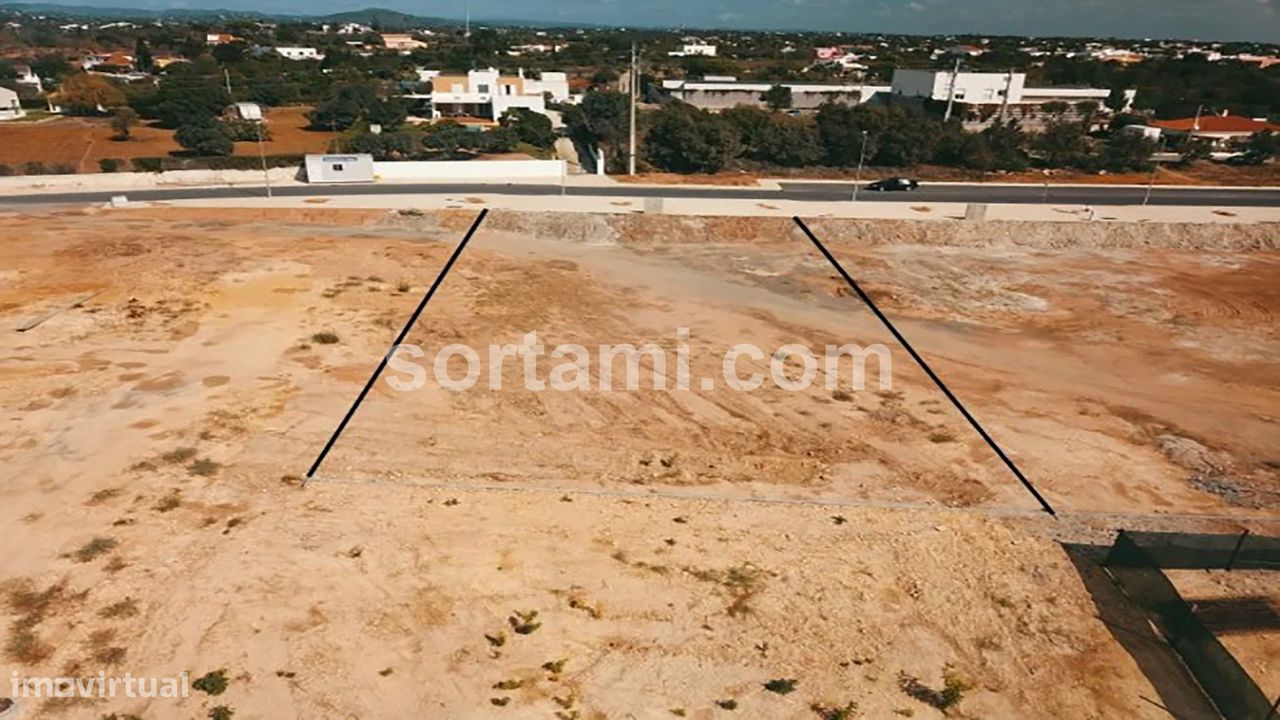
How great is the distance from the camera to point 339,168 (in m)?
55.2

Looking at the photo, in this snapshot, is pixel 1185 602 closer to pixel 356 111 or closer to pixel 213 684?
pixel 213 684

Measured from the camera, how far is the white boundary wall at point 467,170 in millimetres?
57438

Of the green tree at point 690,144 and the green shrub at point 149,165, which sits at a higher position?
the green tree at point 690,144

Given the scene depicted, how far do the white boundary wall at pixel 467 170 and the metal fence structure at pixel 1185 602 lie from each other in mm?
48337

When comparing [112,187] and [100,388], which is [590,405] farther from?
[112,187]

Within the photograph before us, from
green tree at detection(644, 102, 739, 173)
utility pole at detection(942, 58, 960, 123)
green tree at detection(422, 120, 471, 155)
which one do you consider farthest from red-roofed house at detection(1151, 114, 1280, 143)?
green tree at detection(422, 120, 471, 155)

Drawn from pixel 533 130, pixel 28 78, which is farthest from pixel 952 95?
pixel 28 78

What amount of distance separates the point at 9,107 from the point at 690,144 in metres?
92.0

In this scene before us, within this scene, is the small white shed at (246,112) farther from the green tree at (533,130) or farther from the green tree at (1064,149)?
the green tree at (1064,149)

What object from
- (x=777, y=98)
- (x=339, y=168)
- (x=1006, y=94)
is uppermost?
(x=1006, y=94)

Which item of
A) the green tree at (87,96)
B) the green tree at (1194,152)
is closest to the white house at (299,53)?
the green tree at (87,96)

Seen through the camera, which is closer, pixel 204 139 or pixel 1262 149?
pixel 204 139

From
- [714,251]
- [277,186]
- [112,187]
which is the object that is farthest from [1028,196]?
[112,187]

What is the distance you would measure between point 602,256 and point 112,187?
38.6 metres
